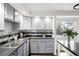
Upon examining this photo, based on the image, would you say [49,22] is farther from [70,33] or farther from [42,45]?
[70,33]

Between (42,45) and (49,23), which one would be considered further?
(49,23)

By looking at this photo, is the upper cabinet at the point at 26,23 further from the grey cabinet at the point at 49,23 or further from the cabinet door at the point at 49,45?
the cabinet door at the point at 49,45

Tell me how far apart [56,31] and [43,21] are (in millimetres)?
1106

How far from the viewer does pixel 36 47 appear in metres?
5.68

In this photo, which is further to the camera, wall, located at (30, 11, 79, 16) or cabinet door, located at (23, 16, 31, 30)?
cabinet door, located at (23, 16, 31, 30)

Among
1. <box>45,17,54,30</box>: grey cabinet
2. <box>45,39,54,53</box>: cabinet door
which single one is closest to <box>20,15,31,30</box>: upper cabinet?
<box>45,17,54,30</box>: grey cabinet

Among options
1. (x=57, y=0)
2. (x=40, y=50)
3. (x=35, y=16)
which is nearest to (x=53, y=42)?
(x=40, y=50)

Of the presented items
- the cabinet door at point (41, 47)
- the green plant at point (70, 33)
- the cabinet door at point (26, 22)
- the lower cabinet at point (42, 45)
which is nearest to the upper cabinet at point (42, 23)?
the cabinet door at point (26, 22)

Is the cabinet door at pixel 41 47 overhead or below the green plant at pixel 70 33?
below

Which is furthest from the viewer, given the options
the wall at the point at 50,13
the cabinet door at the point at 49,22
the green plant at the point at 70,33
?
the cabinet door at the point at 49,22

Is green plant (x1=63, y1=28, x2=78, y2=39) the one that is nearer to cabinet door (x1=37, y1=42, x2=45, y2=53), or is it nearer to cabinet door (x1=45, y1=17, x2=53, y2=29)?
cabinet door (x1=37, y1=42, x2=45, y2=53)

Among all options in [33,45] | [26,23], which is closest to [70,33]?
[33,45]

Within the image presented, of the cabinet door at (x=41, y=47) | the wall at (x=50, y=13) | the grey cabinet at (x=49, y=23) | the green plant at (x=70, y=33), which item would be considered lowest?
the cabinet door at (x=41, y=47)

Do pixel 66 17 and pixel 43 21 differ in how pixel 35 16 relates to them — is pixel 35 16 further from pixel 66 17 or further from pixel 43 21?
pixel 66 17
